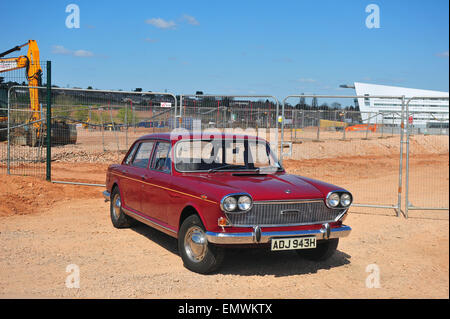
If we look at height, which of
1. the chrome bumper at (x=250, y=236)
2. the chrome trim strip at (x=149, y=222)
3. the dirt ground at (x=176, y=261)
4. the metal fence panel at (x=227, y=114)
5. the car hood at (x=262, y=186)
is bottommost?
the dirt ground at (x=176, y=261)

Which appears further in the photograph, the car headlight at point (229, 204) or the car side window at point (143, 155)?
the car side window at point (143, 155)

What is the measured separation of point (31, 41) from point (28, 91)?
22.2 feet

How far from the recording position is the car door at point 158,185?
255 inches

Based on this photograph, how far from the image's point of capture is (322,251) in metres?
6.36

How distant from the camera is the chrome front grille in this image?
18.0ft

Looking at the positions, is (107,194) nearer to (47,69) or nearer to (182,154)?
(182,154)

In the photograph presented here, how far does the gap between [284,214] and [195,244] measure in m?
1.15

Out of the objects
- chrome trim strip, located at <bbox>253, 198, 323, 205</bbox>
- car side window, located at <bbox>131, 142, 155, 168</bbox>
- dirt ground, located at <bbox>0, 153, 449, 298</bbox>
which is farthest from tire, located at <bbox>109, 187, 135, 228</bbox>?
chrome trim strip, located at <bbox>253, 198, 323, 205</bbox>

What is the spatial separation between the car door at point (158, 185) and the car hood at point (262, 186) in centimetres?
43

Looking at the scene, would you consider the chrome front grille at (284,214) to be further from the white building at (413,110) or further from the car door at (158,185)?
the white building at (413,110)

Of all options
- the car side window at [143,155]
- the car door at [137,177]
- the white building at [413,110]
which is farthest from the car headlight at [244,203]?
the white building at [413,110]

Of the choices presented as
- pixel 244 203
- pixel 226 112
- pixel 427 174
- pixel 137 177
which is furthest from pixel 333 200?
pixel 427 174
